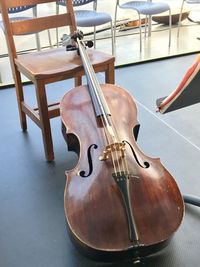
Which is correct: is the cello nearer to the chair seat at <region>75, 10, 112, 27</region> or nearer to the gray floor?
the gray floor

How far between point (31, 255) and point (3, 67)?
250 cm

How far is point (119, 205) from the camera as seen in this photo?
1.20 m

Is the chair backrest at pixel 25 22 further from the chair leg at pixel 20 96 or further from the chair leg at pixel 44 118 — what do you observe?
the chair leg at pixel 44 118

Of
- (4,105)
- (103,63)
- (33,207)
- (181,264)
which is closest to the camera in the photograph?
(181,264)

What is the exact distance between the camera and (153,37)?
439 centimetres

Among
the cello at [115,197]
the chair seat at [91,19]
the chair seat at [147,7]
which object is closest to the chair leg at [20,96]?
the cello at [115,197]

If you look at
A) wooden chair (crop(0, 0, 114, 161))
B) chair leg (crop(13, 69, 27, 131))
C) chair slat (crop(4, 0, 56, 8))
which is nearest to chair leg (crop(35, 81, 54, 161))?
wooden chair (crop(0, 0, 114, 161))

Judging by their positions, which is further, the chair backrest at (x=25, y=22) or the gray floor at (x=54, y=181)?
the chair backrest at (x=25, y=22)

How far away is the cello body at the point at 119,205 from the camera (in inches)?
45.0

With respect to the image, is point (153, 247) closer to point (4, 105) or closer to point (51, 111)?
point (51, 111)

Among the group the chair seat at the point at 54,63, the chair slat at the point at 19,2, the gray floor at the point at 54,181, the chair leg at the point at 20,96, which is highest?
the chair slat at the point at 19,2

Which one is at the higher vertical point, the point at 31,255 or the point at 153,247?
the point at 153,247

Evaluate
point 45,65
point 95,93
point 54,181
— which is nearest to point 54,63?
point 45,65

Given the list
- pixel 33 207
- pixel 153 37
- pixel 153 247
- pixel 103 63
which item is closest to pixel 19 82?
pixel 103 63
